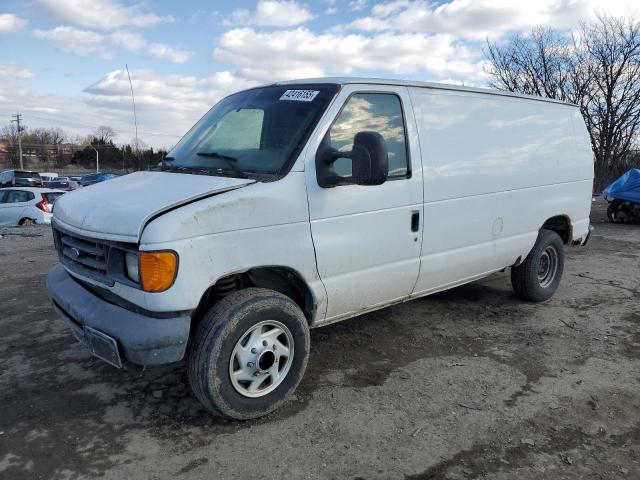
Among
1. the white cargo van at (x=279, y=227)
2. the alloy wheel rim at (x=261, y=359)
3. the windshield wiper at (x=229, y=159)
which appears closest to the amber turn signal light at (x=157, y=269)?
the white cargo van at (x=279, y=227)

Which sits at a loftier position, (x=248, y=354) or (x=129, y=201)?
(x=129, y=201)

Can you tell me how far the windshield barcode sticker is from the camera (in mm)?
3635

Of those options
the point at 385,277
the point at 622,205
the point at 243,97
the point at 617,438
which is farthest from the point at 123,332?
the point at 622,205

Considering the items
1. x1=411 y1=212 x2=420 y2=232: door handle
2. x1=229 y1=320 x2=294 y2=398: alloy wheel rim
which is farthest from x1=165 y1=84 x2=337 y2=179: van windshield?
x1=411 y1=212 x2=420 y2=232: door handle

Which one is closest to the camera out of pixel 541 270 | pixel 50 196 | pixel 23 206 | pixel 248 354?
pixel 248 354

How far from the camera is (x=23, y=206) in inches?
552

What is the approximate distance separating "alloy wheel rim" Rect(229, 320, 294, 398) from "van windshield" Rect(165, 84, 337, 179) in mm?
990

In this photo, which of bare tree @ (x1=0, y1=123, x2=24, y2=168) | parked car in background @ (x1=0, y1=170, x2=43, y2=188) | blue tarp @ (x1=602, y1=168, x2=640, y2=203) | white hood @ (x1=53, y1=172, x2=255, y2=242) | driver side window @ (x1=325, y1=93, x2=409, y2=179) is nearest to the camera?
white hood @ (x1=53, y1=172, x2=255, y2=242)

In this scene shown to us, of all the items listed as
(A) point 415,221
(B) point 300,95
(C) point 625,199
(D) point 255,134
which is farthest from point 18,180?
(A) point 415,221

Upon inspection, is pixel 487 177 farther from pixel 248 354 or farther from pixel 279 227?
pixel 248 354

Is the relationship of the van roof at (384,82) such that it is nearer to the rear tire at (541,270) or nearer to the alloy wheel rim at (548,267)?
the rear tire at (541,270)

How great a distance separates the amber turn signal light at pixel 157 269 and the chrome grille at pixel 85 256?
1.23 feet

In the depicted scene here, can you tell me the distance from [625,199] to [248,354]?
13.7 metres

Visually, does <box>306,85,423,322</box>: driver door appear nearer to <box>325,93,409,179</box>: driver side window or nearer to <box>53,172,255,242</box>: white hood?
<box>325,93,409,179</box>: driver side window
